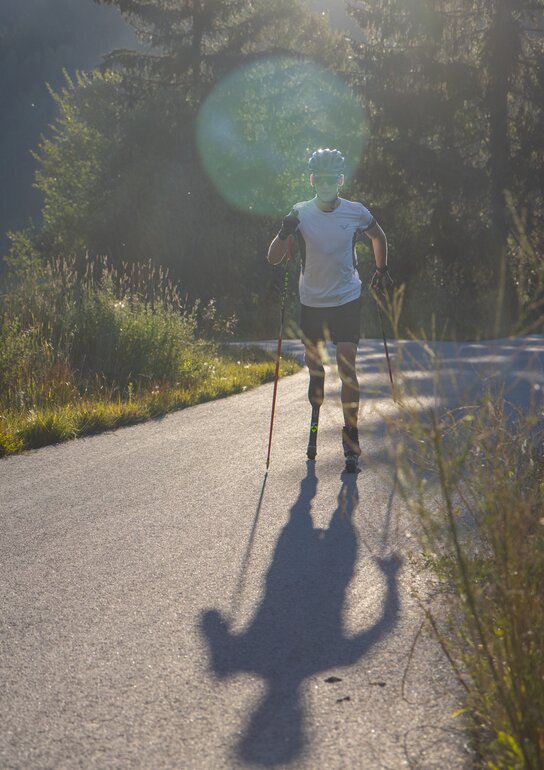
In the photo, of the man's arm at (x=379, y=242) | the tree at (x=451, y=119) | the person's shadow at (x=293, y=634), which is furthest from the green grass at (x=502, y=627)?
the tree at (x=451, y=119)

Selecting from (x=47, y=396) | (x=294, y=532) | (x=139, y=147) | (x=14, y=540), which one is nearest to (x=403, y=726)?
(x=294, y=532)

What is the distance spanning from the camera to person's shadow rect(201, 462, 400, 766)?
358 centimetres

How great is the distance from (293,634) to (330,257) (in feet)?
13.4

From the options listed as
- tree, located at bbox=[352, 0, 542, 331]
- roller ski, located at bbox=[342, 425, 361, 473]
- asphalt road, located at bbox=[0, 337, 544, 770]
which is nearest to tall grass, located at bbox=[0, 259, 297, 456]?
asphalt road, located at bbox=[0, 337, 544, 770]

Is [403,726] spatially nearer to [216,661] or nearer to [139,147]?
[216,661]

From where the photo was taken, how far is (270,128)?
43.5 metres

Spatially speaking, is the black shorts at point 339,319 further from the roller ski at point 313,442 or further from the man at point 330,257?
the roller ski at point 313,442

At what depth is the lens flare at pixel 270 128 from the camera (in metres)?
41.0

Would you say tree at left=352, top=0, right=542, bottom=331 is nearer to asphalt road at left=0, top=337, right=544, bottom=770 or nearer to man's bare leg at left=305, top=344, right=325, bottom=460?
man's bare leg at left=305, top=344, right=325, bottom=460

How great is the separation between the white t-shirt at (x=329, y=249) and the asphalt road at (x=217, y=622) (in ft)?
4.05

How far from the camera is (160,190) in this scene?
38.7 meters

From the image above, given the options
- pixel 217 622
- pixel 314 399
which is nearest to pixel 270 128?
pixel 314 399

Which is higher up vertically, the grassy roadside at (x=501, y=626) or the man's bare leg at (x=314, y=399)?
the grassy roadside at (x=501, y=626)

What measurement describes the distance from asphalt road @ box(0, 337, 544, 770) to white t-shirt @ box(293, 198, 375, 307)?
1.23m
